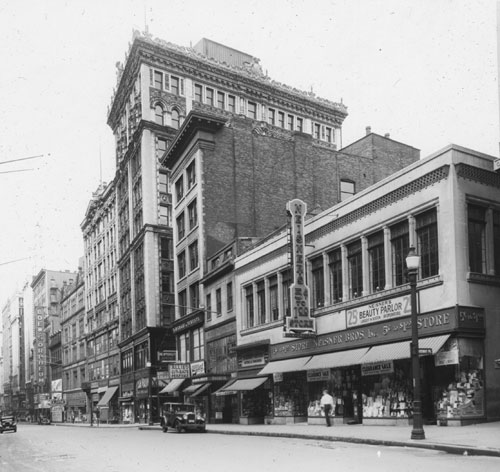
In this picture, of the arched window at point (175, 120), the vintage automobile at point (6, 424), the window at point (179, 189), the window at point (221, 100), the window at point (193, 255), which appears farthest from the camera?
the window at point (221, 100)

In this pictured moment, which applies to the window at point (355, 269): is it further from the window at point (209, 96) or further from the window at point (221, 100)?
the window at point (221, 100)

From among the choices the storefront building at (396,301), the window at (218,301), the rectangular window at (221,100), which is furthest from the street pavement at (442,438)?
the rectangular window at (221,100)

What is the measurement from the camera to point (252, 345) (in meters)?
38.8

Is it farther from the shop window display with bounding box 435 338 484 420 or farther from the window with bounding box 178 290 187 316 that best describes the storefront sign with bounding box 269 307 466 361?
the window with bounding box 178 290 187 316

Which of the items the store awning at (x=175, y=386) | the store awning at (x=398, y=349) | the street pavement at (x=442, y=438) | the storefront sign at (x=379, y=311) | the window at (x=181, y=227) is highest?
the window at (x=181, y=227)

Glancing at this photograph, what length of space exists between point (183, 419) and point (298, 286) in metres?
8.77

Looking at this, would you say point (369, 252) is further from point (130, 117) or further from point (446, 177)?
point (130, 117)

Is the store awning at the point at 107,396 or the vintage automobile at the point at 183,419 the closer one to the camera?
the vintage automobile at the point at 183,419

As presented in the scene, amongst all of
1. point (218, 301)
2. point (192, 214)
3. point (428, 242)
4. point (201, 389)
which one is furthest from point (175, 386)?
point (428, 242)

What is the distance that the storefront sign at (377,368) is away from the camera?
27.0 meters

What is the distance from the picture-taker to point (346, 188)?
57.1 meters

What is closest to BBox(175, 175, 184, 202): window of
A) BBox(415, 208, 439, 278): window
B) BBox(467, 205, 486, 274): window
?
BBox(415, 208, 439, 278): window

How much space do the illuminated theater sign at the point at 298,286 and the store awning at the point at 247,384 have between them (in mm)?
5351

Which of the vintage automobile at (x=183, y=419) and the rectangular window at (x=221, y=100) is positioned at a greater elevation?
the rectangular window at (x=221, y=100)
